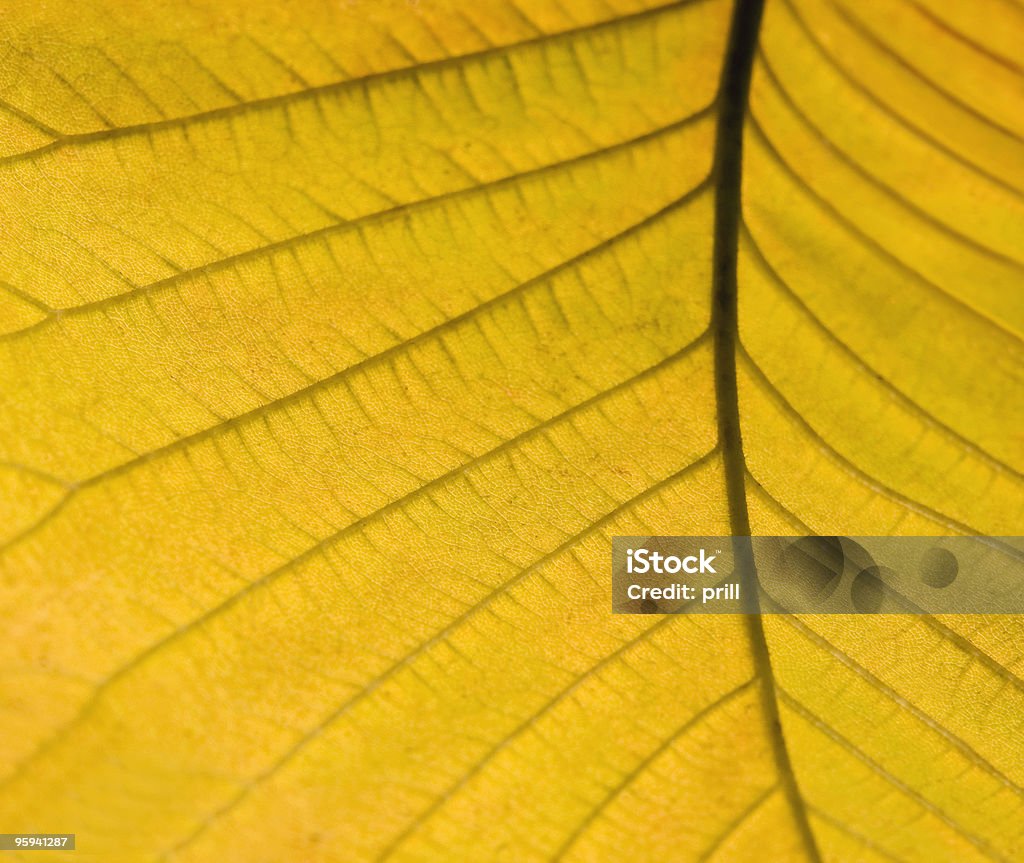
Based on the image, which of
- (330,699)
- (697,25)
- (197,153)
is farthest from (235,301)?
(697,25)

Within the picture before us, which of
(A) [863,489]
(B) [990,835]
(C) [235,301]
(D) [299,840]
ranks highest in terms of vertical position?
(C) [235,301]

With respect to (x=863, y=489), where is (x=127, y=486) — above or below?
above

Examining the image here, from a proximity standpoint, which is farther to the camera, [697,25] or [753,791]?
[697,25]

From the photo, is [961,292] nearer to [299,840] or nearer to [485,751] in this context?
[485,751]

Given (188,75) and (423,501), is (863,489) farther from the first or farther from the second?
(188,75)
